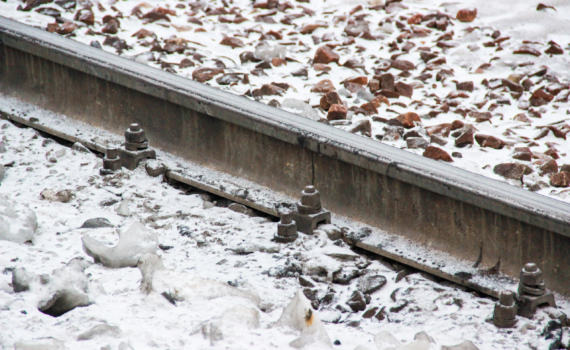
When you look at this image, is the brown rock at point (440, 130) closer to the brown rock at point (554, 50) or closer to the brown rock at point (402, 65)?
the brown rock at point (402, 65)

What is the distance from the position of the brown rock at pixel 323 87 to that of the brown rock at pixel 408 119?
78 centimetres

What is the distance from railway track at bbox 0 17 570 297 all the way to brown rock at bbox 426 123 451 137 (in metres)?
1.21

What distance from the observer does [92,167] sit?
4.20 m

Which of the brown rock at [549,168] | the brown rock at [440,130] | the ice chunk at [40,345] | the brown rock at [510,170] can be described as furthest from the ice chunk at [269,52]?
the ice chunk at [40,345]

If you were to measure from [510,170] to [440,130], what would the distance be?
2.30ft

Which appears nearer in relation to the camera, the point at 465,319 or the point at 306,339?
the point at 306,339

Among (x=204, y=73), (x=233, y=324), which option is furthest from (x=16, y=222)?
(x=204, y=73)

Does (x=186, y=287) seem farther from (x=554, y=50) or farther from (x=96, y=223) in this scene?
(x=554, y=50)

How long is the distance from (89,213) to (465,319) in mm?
2087

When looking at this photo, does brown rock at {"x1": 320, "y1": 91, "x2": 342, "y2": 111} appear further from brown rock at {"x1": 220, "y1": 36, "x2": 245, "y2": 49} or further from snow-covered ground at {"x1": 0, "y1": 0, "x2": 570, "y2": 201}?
brown rock at {"x1": 220, "y1": 36, "x2": 245, "y2": 49}

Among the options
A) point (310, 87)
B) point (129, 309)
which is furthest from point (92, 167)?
point (310, 87)

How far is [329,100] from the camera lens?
508 cm

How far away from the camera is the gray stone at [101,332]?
2.50 metres

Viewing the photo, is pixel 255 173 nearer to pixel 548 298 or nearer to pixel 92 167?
pixel 92 167
